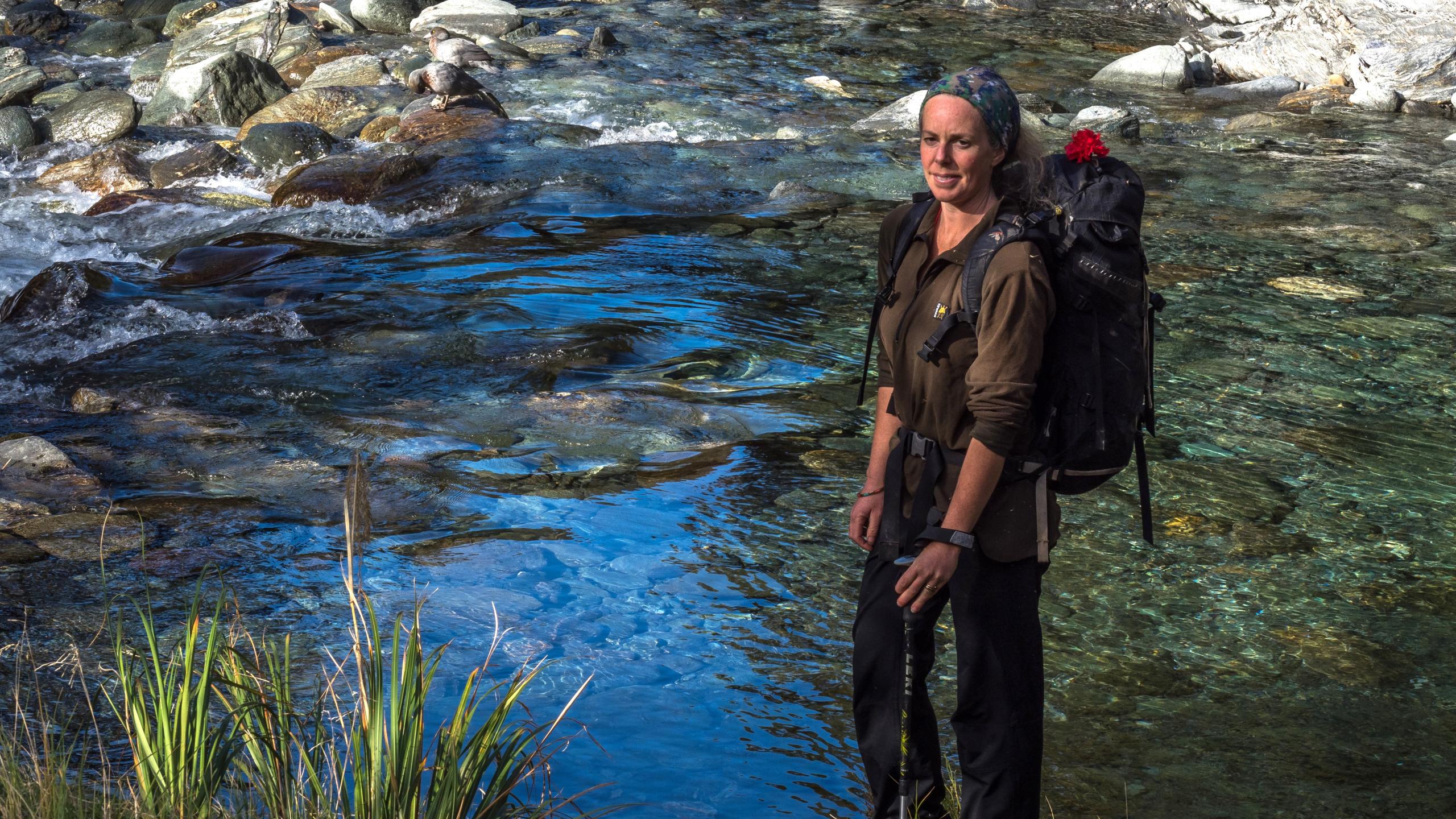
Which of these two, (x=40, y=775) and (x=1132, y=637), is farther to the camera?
(x=1132, y=637)

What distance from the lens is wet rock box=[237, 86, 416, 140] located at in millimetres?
13633

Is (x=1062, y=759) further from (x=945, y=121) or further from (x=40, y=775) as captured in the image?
(x=40, y=775)

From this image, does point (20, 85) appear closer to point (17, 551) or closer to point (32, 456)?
point (32, 456)

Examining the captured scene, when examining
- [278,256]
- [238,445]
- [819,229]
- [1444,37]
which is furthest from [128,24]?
[1444,37]

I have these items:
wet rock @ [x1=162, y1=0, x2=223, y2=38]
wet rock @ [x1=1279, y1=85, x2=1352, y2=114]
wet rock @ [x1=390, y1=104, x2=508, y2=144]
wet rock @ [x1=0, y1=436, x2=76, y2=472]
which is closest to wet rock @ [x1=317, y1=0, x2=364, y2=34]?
wet rock @ [x1=162, y1=0, x2=223, y2=38]

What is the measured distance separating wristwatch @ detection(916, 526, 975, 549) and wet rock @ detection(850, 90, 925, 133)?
36.9 feet

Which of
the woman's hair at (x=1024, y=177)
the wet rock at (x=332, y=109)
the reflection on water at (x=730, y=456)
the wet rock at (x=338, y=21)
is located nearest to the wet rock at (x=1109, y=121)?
the reflection on water at (x=730, y=456)

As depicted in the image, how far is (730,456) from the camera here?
5.95m

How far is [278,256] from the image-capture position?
9.39 metres

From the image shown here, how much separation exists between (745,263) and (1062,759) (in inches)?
241

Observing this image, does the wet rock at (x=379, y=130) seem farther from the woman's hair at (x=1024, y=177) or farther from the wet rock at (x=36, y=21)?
the woman's hair at (x=1024, y=177)

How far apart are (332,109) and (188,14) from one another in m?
5.91

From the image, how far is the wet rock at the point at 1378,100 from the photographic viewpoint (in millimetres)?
14461

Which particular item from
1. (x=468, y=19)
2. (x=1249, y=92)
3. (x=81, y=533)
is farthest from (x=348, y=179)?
(x=1249, y=92)
